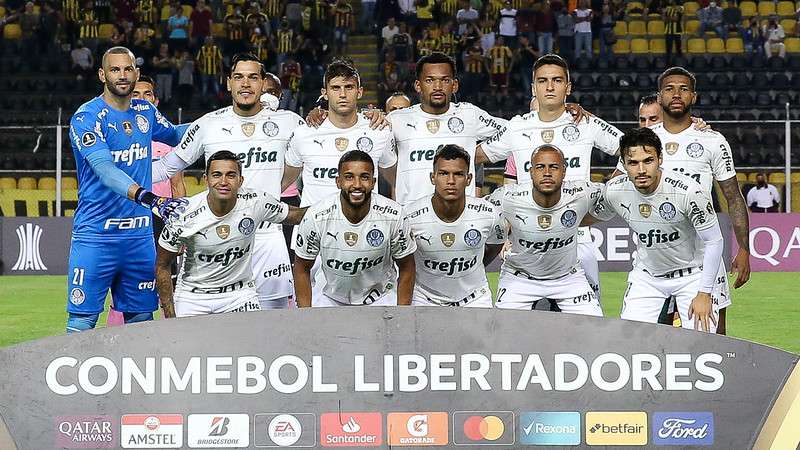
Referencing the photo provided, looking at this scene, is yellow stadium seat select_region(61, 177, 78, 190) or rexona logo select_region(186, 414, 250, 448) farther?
yellow stadium seat select_region(61, 177, 78, 190)

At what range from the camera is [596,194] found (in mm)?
7957

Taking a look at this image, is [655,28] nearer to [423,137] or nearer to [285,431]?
[423,137]

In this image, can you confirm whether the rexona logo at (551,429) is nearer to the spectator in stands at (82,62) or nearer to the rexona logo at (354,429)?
the rexona logo at (354,429)

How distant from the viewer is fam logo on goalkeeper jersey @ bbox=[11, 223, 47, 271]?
18.1 m

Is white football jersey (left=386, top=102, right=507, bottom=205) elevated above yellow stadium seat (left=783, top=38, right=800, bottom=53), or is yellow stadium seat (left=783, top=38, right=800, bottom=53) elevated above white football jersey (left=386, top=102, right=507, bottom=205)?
yellow stadium seat (left=783, top=38, right=800, bottom=53)

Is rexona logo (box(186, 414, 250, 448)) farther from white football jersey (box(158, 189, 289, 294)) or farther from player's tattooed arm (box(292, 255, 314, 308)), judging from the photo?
white football jersey (box(158, 189, 289, 294))

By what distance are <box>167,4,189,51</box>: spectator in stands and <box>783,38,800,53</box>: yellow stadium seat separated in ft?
38.7

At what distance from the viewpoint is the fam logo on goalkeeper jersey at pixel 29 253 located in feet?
59.5

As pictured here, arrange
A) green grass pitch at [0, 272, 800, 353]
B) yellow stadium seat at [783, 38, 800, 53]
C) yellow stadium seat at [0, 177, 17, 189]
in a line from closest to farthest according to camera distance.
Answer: green grass pitch at [0, 272, 800, 353], yellow stadium seat at [0, 177, 17, 189], yellow stadium seat at [783, 38, 800, 53]

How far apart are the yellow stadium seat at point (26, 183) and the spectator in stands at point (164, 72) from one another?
487cm

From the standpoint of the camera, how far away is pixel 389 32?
25.0 metres

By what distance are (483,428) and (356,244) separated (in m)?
3.20

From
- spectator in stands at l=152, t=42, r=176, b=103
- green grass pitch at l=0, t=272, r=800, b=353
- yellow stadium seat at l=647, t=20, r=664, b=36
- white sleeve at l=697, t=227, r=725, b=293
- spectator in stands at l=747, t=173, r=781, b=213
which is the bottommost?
green grass pitch at l=0, t=272, r=800, b=353

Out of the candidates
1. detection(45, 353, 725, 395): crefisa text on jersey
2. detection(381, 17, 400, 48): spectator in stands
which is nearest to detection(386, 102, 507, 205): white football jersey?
detection(45, 353, 725, 395): crefisa text on jersey
